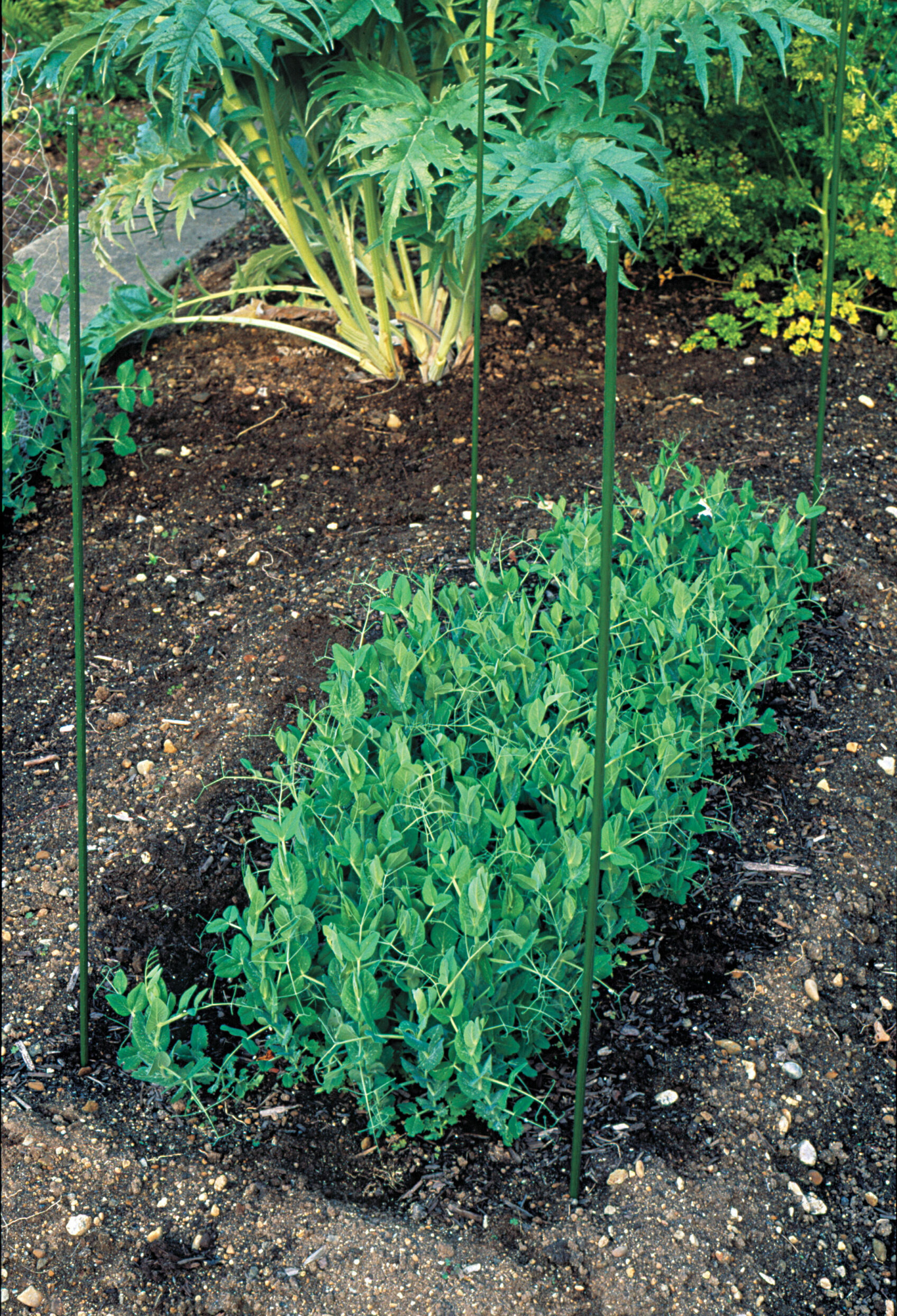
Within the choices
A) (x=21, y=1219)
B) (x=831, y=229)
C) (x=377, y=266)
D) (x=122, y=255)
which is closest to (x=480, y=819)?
(x=21, y=1219)

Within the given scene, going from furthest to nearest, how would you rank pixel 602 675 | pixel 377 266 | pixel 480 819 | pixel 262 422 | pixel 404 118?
1. pixel 262 422
2. pixel 377 266
3. pixel 404 118
4. pixel 480 819
5. pixel 602 675

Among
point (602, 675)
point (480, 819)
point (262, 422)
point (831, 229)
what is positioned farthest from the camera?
point (262, 422)

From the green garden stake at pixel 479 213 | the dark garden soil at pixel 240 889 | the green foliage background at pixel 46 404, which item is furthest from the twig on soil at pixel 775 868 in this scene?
the green foliage background at pixel 46 404

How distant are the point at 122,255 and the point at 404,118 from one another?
7.88 feet

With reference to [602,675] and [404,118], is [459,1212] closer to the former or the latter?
[602,675]

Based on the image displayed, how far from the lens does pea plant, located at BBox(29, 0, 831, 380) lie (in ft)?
8.86

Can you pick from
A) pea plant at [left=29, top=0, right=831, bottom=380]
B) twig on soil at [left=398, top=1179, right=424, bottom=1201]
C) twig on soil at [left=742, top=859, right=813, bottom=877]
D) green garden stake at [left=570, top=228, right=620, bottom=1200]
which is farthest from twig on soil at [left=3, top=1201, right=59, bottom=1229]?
pea plant at [left=29, top=0, right=831, bottom=380]

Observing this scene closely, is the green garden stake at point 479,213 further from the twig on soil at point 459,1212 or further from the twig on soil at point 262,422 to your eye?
the twig on soil at point 459,1212

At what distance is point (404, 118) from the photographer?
294 centimetres

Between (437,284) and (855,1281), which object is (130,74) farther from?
(855,1281)

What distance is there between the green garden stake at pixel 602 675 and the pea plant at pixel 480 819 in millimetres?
146

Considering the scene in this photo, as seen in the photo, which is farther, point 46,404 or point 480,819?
point 46,404

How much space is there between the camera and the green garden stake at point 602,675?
147 centimetres

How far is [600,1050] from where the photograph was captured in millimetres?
2051
